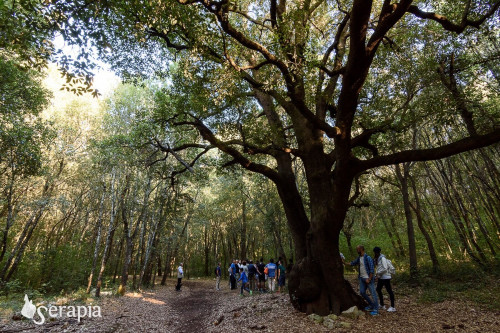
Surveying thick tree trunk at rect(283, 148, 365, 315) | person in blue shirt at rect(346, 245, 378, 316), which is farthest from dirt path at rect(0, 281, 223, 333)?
person in blue shirt at rect(346, 245, 378, 316)

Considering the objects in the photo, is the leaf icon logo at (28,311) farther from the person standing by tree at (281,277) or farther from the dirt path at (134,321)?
the person standing by tree at (281,277)

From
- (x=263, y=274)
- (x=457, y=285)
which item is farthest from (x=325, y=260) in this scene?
(x=263, y=274)

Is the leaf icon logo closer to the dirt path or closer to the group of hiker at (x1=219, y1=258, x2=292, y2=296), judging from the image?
the dirt path

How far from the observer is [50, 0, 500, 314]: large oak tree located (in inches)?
177

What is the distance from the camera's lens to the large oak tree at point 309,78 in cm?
448

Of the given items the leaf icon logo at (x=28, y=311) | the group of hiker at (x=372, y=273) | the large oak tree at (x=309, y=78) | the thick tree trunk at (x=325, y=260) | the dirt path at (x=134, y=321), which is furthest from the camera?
the leaf icon logo at (x=28, y=311)

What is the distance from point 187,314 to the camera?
9.27 m

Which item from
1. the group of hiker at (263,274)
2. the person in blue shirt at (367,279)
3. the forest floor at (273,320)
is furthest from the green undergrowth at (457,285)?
the group of hiker at (263,274)

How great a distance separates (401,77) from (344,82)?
5.96 m

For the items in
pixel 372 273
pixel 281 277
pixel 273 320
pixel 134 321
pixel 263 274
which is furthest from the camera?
pixel 263 274

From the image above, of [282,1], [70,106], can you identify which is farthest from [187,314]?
[70,106]

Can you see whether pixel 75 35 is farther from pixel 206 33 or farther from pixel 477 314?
pixel 477 314

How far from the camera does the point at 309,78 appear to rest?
214 inches

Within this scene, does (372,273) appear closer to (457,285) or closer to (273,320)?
(273,320)
